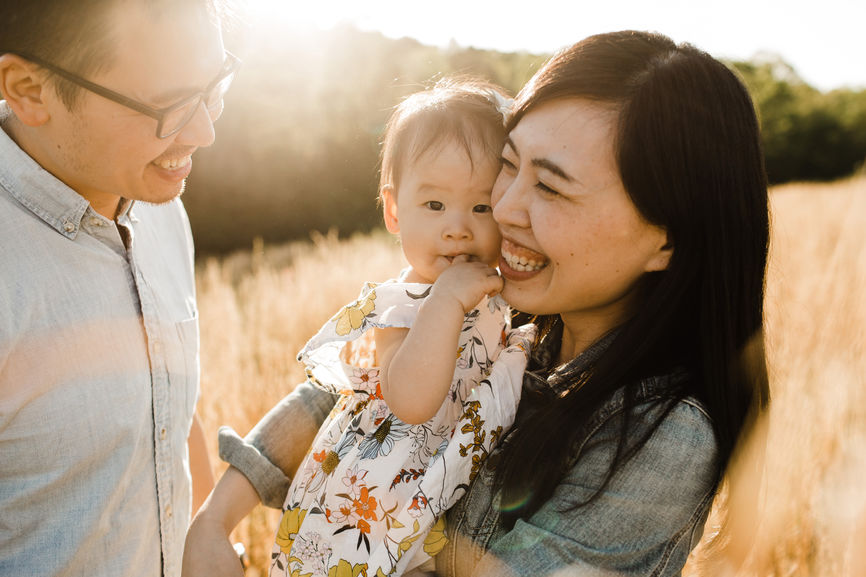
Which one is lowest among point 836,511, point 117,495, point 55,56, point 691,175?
point 836,511

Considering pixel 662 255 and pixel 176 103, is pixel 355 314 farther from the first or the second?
pixel 662 255

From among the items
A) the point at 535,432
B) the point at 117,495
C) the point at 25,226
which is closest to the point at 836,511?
the point at 535,432

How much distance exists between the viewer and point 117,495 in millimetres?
1756

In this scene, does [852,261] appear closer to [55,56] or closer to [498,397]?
→ [498,397]

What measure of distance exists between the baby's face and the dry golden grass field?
907 mm

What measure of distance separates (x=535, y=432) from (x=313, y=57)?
16236 millimetres

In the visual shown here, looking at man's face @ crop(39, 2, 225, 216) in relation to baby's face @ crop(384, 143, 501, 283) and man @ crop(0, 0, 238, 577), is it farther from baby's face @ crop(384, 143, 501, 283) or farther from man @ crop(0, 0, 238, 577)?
baby's face @ crop(384, 143, 501, 283)

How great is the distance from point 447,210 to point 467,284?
31 cm

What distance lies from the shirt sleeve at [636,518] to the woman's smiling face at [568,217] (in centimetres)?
45

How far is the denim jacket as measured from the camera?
141 centimetres

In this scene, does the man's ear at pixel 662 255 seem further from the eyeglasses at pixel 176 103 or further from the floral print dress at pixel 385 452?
the eyeglasses at pixel 176 103

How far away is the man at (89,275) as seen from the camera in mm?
1591

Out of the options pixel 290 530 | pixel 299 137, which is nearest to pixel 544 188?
pixel 290 530

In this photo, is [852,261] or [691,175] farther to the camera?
[852,261]
